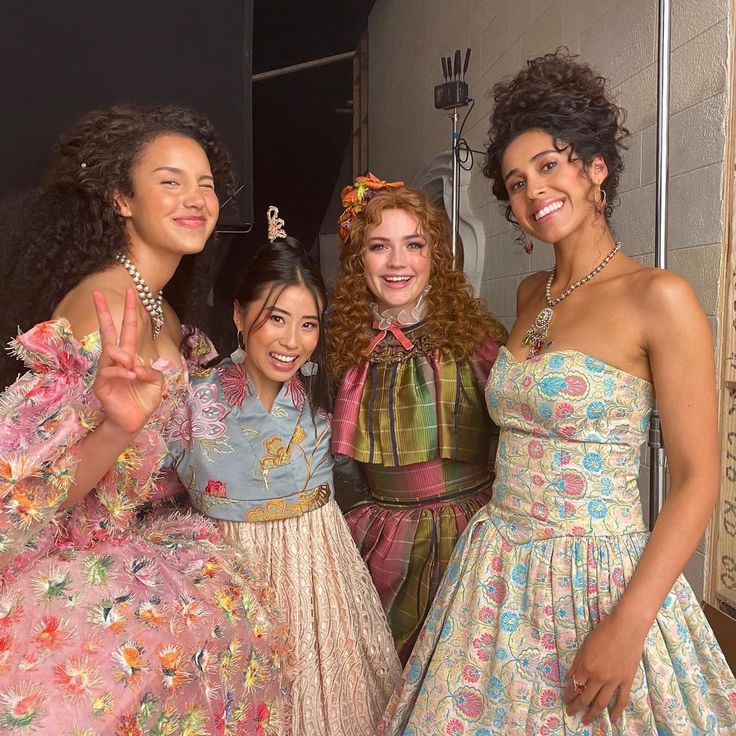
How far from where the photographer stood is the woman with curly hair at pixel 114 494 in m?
1.06

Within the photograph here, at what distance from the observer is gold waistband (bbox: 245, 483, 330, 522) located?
155 centimetres

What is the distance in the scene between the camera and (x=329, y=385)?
5.76 feet

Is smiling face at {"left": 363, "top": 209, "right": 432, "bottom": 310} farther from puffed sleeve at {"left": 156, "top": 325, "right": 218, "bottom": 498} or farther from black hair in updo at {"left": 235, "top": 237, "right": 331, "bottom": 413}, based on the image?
puffed sleeve at {"left": 156, "top": 325, "right": 218, "bottom": 498}

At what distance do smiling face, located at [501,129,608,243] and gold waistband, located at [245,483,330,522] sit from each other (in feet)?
2.54

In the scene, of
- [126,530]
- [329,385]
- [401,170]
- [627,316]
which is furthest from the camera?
[401,170]

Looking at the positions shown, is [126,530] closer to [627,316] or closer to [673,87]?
[627,316]

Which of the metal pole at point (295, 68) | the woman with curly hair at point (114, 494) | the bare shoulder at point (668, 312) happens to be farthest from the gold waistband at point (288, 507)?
the metal pole at point (295, 68)

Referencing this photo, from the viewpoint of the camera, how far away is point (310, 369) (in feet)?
5.71

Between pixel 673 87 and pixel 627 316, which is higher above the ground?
pixel 673 87

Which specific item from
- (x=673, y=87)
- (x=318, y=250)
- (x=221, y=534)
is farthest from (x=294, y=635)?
(x=318, y=250)

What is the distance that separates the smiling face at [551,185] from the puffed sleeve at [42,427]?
0.88 m

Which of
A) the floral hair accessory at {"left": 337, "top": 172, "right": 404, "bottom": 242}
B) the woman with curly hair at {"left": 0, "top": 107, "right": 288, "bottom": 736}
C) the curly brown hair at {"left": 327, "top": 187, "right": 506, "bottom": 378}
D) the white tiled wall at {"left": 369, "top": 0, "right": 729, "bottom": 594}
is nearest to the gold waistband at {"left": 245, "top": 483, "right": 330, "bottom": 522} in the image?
the woman with curly hair at {"left": 0, "top": 107, "right": 288, "bottom": 736}

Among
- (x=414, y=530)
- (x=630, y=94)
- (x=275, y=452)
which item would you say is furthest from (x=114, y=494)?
(x=630, y=94)

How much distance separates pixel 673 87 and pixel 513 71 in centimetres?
131
